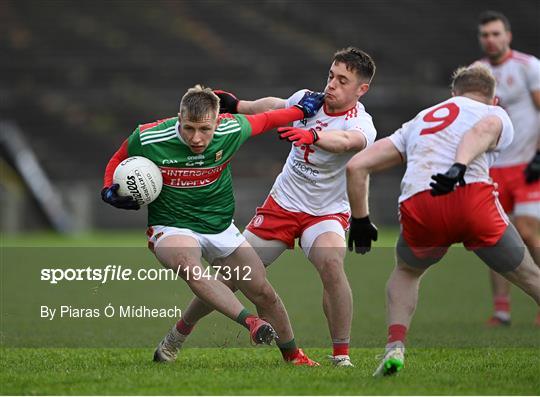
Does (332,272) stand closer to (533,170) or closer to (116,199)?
(116,199)

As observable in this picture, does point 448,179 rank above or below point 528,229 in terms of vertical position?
above

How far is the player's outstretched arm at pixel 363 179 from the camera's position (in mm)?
6012

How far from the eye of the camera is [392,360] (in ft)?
19.1

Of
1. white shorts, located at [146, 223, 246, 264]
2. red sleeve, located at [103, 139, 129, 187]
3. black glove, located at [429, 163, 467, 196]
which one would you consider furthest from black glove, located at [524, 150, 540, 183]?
red sleeve, located at [103, 139, 129, 187]

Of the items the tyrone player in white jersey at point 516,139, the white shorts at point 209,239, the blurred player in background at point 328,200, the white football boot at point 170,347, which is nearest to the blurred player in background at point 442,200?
the blurred player in background at point 328,200

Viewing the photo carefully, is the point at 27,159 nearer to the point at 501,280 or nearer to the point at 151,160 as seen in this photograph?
the point at 501,280

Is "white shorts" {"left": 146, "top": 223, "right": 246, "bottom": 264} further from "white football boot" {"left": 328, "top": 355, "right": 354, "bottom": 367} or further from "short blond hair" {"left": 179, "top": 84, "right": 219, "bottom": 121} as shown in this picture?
"white football boot" {"left": 328, "top": 355, "right": 354, "bottom": 367}

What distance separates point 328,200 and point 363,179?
46.1 inches

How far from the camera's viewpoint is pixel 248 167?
2714 centimetres

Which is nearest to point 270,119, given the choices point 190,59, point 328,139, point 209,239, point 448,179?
point 328,139

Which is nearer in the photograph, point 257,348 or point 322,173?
point 322,173

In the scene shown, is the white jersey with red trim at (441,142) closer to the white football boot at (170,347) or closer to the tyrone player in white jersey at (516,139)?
the white football boot at (170,347)

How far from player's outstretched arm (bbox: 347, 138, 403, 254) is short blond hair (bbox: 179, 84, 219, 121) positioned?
3.14 ft

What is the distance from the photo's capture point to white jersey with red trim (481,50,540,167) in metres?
9.67
